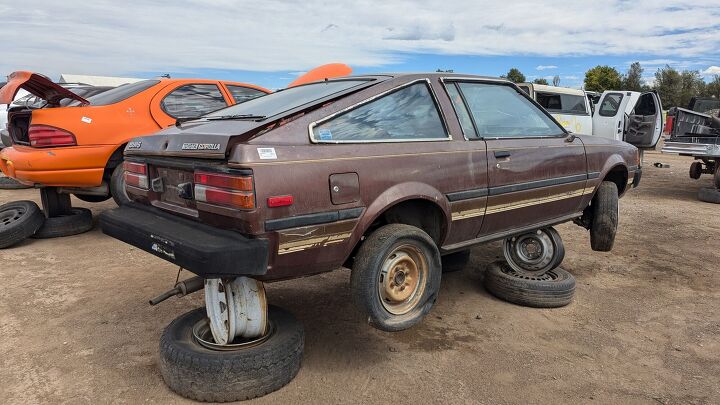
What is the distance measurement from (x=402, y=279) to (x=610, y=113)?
11.4 m

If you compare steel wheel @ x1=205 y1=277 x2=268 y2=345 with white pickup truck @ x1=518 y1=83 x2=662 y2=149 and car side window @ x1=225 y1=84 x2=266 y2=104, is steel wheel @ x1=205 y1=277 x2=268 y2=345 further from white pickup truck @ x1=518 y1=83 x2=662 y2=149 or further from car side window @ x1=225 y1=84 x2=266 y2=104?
white pickup truck @ x1=518 y1=83 x2=662 y2=149

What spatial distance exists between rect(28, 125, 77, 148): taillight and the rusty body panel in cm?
239

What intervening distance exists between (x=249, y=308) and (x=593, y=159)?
125 inches

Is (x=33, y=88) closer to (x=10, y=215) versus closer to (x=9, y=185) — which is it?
(x=10, y=215)

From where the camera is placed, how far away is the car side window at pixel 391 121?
9.25 ft

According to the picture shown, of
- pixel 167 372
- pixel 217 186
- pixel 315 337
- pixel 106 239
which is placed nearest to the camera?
pixel 217 186

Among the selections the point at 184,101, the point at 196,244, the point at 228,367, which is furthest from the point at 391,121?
the point at 184,101

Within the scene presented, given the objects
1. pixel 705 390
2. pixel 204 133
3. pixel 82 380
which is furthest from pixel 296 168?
pixel 705 390

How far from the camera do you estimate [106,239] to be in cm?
567

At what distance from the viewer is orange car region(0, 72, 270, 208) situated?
502 cm

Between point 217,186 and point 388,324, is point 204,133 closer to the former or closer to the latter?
point 217,186

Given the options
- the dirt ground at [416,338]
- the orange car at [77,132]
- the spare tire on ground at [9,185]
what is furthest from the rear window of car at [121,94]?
the spare tire on ground at [9,185]

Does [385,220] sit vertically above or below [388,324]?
above

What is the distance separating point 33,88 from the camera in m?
5.02
